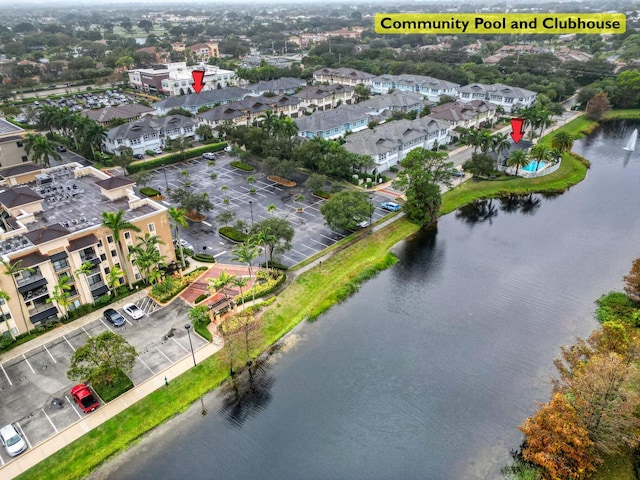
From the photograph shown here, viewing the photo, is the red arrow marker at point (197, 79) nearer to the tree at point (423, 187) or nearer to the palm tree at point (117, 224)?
the tree at point (423, 187)

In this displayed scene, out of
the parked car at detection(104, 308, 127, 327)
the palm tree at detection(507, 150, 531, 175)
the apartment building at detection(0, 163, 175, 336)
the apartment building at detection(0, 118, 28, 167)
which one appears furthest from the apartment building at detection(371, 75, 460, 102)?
the parked car at detection(104, 308, 127, 327)

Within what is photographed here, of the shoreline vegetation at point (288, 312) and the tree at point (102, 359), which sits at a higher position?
the tree at point (102, 359)

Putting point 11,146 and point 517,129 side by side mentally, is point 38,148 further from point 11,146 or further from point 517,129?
point 517,129

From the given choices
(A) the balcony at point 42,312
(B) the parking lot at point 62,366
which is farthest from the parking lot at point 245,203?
(A) the balcony at point 42,312

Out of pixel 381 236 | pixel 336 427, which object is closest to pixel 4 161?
pixel 381 236

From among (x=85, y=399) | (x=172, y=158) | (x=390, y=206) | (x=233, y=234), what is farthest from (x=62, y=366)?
(x=172, y=158)

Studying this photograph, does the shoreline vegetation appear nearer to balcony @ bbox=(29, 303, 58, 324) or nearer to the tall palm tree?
balcony @ bbox=(29, 303, 58, 324)
